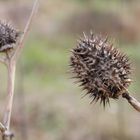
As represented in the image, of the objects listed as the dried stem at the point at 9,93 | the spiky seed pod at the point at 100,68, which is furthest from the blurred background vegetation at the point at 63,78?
the dried stem at the point at 9,93

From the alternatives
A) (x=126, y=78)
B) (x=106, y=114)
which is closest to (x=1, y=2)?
(x=106, y=114)

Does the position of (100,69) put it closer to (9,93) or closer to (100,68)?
(100,68)

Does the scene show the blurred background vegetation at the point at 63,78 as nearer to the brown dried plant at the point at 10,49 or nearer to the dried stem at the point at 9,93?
the brown dried plant at the point at 10,49

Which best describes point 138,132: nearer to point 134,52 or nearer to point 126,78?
point 134,52

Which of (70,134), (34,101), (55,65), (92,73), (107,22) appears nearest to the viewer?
(92,73)

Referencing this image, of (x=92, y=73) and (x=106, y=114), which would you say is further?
(x=106, y=114)

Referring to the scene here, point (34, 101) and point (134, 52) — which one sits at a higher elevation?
point (134, 52)
